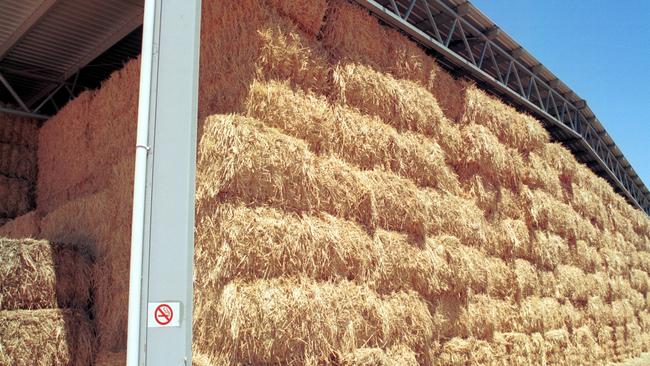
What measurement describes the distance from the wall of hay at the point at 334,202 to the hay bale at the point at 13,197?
503 millimetres

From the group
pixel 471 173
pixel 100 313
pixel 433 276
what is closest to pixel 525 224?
pixel 471 173

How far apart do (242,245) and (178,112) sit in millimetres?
1236

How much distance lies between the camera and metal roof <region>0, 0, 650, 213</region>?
7113 millimetres

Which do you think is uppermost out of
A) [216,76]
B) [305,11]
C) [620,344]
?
[305,11]

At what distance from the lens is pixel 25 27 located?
24.2ft

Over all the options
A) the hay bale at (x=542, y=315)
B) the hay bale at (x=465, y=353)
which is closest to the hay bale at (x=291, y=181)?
the hay bale at (x=465, y=353)

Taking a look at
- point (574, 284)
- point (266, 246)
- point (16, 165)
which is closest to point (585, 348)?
point (574, 284)

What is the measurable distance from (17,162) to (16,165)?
0.18 ft

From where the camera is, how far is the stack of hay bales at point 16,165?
9.01m

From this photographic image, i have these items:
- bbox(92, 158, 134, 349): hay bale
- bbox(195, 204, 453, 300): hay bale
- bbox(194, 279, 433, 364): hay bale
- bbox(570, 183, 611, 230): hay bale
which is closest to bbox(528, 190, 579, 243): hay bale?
bbox(570, 183, 611, 230): hay bale

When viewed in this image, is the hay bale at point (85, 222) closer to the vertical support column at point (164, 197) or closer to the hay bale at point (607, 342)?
the vertical support column at point (164, 197)

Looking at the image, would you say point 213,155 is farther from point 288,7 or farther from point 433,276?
point 433,276

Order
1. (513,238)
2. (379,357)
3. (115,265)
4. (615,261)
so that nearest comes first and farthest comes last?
1. (379,357)
2. (115,265)
3. (513,238)
4. (615,261)

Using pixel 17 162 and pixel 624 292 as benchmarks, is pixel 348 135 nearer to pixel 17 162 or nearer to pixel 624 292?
pixel 17 162
